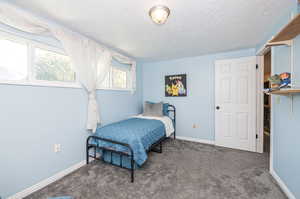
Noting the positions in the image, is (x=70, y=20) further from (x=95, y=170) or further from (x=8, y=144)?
(x=95, y=170)

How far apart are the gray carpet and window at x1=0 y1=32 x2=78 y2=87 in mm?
1477

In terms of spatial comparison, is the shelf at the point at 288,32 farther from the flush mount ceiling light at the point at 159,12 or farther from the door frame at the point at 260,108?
the door frame at the point at 260,108

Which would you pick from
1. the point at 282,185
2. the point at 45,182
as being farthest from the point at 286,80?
the point at 45,182

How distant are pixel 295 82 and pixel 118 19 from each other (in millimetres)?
2318

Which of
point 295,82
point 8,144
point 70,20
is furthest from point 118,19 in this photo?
point 295,82

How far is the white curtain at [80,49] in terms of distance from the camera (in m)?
1.44

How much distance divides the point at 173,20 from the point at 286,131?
2.11 metres

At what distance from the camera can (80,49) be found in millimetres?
2121

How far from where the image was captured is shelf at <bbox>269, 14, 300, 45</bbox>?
1.10m

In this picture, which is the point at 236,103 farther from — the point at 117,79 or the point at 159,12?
the point at 117,79

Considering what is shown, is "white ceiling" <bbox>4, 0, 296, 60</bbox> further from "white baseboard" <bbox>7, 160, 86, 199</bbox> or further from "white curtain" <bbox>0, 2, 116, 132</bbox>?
"white baseboard" <bbox>7, 160, 86, 199</bbox>

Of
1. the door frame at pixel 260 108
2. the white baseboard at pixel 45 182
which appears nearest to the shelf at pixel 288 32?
the door frame at pixel 260 108

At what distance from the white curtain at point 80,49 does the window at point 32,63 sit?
0.15 m

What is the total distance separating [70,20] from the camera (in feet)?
5.80
